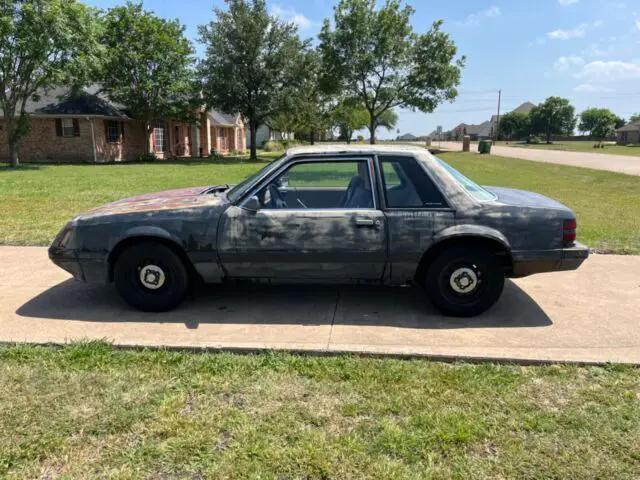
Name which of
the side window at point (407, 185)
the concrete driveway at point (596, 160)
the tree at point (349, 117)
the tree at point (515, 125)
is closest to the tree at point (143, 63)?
the tree at point (349, 117)

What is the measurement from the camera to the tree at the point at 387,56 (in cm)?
4038

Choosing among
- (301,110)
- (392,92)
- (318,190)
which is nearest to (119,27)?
(301,110)

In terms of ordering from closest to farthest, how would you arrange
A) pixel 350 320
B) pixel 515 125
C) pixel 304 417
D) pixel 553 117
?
pixel 304 417 → pixel 350 320 → pixel 553 117 → pixel 515 125

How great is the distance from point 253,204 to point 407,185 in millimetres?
1397

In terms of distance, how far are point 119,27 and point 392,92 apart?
21.8 metres

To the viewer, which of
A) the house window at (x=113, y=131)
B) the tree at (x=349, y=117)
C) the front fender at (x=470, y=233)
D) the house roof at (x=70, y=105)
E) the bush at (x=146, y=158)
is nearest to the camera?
the front fender at (x=470, y=233)

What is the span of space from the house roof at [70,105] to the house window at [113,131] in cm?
76

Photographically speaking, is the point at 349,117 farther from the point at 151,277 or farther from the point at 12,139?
the point at 151,277

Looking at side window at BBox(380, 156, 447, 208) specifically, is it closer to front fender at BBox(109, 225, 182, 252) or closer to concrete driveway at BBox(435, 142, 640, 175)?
front fender at BBox(109, 225, 182, 252)

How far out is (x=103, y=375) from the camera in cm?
Answer: 349

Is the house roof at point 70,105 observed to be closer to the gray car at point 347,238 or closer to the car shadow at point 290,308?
the car shadow at point 290,308

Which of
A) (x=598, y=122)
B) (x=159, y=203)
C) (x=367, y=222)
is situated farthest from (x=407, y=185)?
(x=598, y=122)

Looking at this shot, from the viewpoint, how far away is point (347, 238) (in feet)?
14.4

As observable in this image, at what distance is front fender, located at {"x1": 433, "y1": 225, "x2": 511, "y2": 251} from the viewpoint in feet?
14.1
